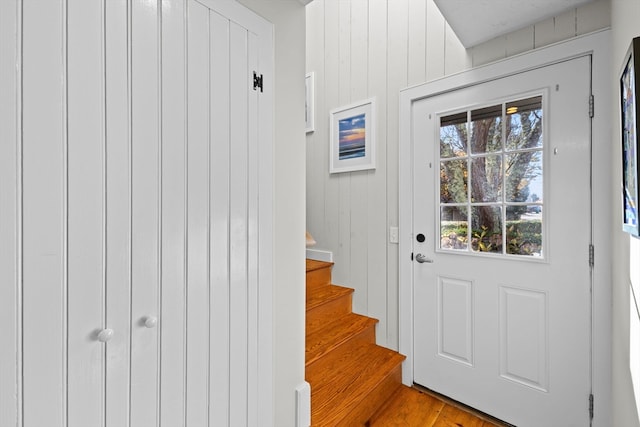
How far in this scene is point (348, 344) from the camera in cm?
205

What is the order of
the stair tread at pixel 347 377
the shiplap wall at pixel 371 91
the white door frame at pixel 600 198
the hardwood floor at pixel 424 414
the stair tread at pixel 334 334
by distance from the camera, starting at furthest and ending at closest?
the shiplap wall at pixel 371 91, the stair tread at pixel 334 334, the hardwood floor at pixel 424 414, the stair tread at pixel 347 377, the white door frame at pixel 600 198

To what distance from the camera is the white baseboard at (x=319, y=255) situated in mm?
2515

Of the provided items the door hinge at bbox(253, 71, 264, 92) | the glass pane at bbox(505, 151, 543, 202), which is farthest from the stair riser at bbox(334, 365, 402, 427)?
the door hinge at bbox(253, 71, 264, 92)

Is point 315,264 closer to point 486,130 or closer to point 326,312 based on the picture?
point 326,312

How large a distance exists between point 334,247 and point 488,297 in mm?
1144

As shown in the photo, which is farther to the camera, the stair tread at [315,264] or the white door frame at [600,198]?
the stair tread at [315,264]

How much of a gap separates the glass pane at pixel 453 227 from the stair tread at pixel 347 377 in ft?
2.75

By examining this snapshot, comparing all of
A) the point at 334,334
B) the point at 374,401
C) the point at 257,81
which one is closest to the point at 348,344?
the point at 334,334

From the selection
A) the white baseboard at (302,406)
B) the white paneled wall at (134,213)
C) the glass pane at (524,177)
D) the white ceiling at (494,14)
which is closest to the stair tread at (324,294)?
the white baseboard at (302,406)

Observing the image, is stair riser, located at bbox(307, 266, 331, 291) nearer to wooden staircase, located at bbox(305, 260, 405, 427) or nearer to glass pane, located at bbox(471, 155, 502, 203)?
wooden staircase, located at bbox(305, 260, 405, 427)

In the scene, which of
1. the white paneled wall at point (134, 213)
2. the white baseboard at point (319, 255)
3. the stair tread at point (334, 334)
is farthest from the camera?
the white baseboard at point (319, 255)

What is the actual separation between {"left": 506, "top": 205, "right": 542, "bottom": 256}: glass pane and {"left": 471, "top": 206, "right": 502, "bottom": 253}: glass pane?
5cm

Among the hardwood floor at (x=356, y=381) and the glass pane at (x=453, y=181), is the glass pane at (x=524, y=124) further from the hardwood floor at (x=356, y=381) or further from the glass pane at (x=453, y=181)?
the hardwood floor at (x=356, y=381)

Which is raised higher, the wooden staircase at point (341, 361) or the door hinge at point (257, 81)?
the door hinge at point (257, 81)
